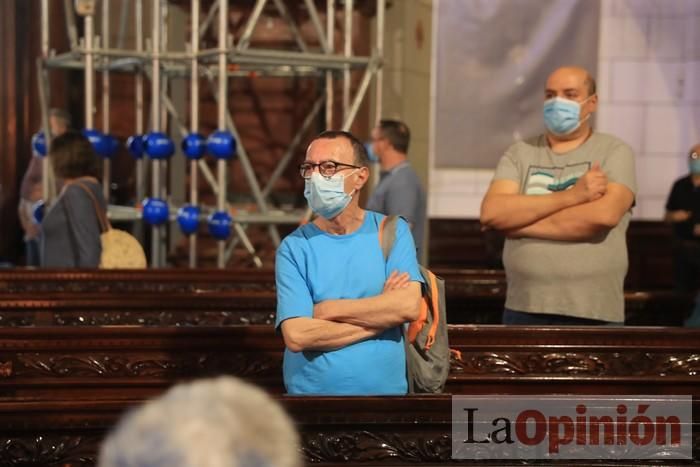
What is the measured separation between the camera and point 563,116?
374cm

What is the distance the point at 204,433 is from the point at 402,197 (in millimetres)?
4412

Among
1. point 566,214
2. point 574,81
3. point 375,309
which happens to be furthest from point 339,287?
point 574,81

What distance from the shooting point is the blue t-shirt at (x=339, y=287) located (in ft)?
8.87

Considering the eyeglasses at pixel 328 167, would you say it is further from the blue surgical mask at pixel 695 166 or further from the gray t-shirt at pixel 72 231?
the blue surgical mask at pixel 695 166

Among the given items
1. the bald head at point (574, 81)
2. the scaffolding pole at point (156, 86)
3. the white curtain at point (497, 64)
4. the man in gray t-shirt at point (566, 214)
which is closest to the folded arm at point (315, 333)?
the man in gray t-shirt at point (566, 214)

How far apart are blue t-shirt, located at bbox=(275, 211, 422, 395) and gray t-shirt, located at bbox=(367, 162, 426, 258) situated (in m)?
2.53

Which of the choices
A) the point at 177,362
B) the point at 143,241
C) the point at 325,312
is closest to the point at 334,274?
the point at 325,312

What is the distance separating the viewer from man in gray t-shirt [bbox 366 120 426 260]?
532cm

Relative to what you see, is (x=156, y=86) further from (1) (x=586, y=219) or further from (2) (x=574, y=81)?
(1) (x=586, y=219)

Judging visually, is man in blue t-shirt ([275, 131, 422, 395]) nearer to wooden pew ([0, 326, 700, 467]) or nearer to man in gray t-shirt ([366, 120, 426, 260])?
wooden pew ([0, 326, 700, 467])

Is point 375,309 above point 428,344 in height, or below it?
above

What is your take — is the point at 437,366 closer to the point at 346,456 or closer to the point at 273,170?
the point at 346,456

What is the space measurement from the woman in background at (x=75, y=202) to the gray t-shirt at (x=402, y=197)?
1.31m

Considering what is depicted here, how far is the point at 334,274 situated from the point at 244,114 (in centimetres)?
508
